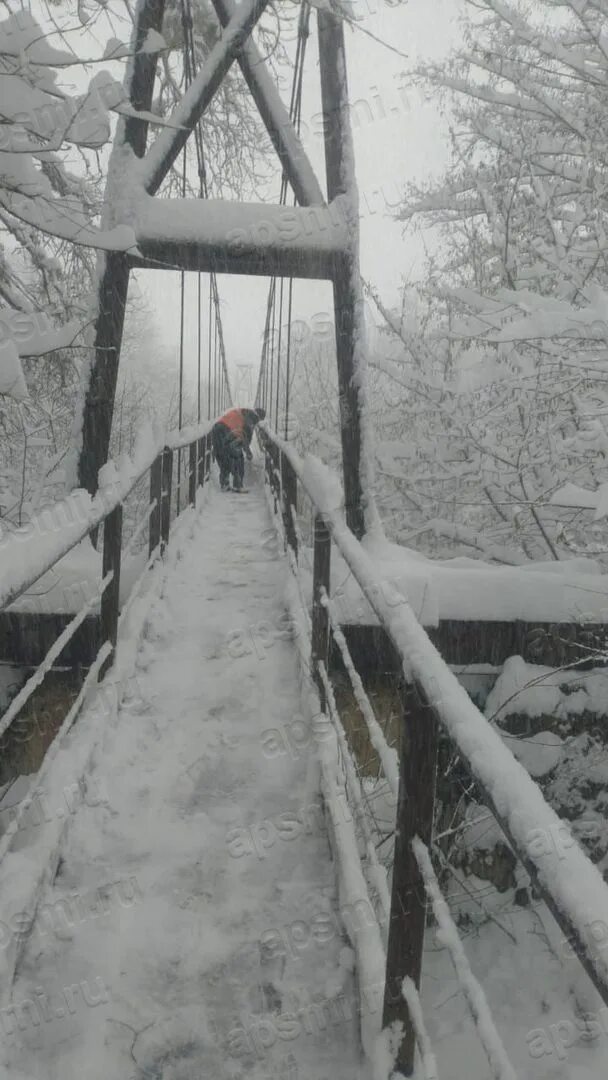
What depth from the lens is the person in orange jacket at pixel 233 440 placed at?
11125 mm

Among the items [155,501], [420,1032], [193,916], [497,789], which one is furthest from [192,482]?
[497,789]

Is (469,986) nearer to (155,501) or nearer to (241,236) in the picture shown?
(155,501)

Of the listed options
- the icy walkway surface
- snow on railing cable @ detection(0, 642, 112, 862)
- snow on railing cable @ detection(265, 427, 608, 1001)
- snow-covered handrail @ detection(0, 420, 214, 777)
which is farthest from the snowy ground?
snow on railing cable @ detection(265, 427, 608, 1001)

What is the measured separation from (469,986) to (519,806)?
0.43 m

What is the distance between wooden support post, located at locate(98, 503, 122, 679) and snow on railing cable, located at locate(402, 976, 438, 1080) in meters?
2.32

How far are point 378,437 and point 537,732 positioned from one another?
8701mm

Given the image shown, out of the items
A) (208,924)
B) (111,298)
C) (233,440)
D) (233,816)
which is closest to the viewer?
(208,924)

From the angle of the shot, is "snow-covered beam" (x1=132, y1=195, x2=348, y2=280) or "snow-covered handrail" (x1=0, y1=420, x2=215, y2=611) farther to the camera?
"snow-covered beam" (x1=132, y1=195, x2=348, y2=280)

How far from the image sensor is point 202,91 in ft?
16.8

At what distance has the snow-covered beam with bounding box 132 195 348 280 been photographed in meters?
5.19

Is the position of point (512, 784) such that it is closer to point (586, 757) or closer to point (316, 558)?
point (316, 558)

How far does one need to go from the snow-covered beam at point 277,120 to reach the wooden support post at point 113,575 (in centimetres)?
350

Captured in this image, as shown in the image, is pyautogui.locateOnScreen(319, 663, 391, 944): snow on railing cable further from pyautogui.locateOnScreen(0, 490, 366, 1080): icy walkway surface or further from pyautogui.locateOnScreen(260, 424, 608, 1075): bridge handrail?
pyautogui.locateOnScreen(260, 424, 608, 1075): bridge handrail

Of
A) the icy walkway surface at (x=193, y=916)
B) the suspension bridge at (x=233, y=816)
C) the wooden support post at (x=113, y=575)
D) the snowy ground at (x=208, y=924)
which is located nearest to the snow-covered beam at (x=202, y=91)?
the suspension bridge at (x=233, y=816)
